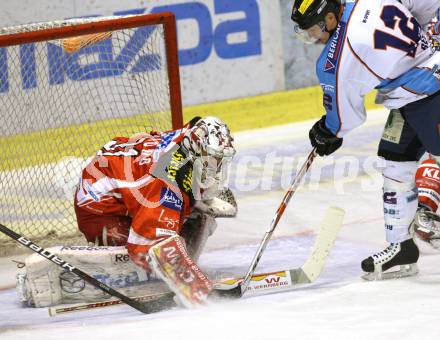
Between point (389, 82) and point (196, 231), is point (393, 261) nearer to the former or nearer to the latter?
point (389, 82)

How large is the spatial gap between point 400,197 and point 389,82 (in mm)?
435

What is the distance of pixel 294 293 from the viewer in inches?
137

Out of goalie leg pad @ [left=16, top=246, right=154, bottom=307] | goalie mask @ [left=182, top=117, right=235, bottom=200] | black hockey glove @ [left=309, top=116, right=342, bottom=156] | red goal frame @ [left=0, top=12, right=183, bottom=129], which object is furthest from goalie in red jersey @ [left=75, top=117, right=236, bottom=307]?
red goal frame @ [left=0, top=12, right=183, bottom=129]

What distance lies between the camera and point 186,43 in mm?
6547

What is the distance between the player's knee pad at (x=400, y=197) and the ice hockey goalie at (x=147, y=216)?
1.92ft

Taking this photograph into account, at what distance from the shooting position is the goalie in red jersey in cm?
338

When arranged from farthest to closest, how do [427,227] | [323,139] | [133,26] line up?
[133,26], [427,227], [323,139]

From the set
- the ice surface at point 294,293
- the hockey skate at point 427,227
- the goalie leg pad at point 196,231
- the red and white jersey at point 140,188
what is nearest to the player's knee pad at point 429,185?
the hockey skate at point 427,227

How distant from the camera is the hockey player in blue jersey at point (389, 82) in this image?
3.29 meters

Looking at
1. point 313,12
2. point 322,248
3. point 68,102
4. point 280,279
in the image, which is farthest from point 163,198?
point 68,102

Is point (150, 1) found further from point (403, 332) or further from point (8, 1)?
point (403, 332)

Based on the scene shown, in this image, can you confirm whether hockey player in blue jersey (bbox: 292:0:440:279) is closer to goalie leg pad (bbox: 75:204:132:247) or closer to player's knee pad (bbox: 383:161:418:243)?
player's knee pad (bbox: 383:161:418:243)

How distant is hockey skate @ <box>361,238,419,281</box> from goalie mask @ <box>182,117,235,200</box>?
2.05 ft

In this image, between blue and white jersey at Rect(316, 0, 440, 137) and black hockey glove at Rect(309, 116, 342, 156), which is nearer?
blue and white jersey at Rect(316, 0, 440, 137)
